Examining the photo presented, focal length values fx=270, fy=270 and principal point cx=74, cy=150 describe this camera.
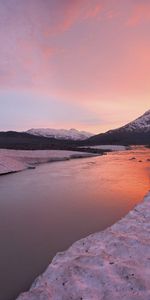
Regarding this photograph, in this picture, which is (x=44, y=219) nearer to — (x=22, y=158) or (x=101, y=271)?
(x=101, y=271)

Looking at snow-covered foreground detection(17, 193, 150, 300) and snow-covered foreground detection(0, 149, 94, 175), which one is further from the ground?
snow-covered foreground detection(0, 149, 94, 175)

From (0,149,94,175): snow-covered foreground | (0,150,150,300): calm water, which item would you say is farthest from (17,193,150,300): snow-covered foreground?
(0,149,94,175): snow-covered foreground

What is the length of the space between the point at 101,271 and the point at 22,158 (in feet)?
81.4

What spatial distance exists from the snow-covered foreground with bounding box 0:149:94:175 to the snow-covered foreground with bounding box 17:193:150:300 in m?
15.4

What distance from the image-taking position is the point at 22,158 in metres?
28.1

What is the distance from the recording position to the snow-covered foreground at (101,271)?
3564 mm

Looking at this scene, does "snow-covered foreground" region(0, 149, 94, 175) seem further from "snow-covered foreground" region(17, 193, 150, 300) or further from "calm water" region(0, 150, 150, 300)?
"snow-covered foreground" region(17, 193, 150, 300)

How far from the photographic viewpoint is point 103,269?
13.4 feet

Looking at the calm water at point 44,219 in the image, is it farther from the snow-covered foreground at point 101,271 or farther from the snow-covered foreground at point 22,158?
the snow-covered foreground at point 22,158

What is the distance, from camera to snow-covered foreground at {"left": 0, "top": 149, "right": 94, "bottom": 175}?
68.7ft

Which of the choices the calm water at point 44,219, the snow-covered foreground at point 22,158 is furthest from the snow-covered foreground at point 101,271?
the snow-covered foreground at point 22,158

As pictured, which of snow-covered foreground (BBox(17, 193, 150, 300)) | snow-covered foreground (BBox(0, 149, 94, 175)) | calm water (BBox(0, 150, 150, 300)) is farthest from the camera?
snow-covered foreground (BBox(0, 149, 94, 175))

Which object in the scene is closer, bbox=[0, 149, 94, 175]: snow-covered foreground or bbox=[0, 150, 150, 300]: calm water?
bbox=[0, 150, 150, 300]: calm water

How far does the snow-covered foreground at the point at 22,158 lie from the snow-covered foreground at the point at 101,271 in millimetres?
15361
